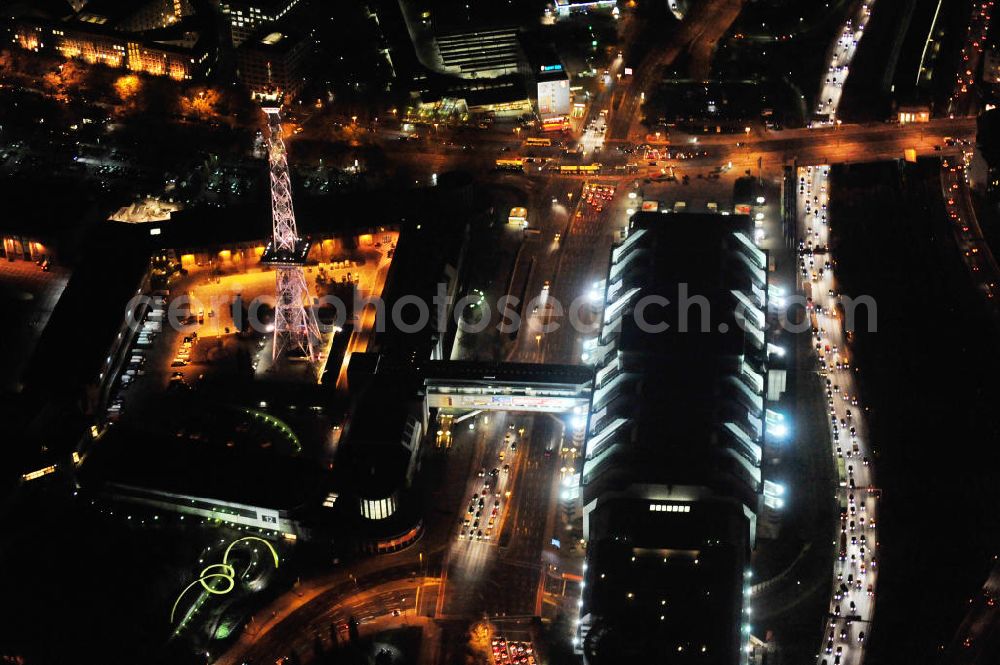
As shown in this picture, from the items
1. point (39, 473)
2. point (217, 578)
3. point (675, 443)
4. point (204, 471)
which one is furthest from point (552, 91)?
point (217, 578)

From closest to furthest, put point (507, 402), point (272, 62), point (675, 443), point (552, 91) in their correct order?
1. point (675, 443)
2. point (507, 402)
3. point (552, 91)
4. point (272, 62)

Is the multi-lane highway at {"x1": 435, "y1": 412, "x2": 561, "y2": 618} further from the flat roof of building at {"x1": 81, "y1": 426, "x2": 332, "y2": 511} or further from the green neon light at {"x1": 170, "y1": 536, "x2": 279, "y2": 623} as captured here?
the green neon light at {"x1": 170, "y1": 536, "x2": 279, "y2": 623}

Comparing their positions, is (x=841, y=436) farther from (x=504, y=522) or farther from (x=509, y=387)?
(x=504, y=522)

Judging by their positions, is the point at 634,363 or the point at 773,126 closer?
the point at 634,363

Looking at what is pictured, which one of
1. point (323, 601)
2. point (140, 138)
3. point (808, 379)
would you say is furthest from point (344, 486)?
point (140, 138)

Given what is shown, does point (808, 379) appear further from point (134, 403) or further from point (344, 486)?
point (134, 403)

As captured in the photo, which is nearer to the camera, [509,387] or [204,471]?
[204,471]

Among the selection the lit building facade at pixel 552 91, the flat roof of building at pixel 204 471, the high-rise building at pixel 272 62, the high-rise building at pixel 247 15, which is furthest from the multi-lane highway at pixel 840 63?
the flat roof of building at pixel 204 471
